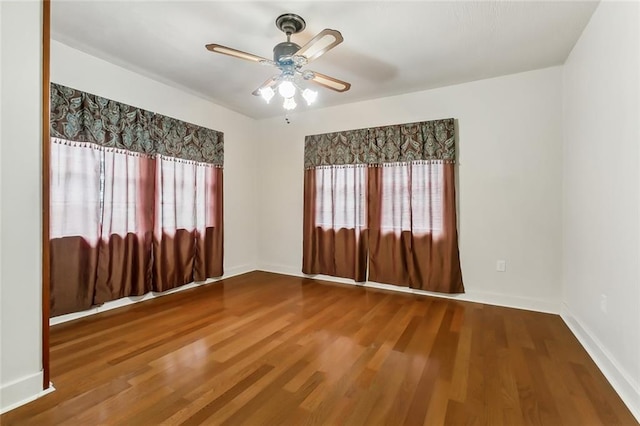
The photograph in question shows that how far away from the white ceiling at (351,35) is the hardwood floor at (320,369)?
2.55 meters

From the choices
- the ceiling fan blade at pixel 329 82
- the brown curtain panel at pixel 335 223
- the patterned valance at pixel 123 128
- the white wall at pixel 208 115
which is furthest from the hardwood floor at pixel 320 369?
the ceiling fan blade at pixel 329 82

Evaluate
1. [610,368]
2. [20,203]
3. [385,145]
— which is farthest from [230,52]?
[610,368]

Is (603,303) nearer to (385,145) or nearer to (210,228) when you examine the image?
(385,145)

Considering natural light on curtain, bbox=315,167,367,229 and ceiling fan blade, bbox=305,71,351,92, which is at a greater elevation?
ceiling fan blade, bbox=305,71,351,92

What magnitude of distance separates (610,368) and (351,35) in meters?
3.01

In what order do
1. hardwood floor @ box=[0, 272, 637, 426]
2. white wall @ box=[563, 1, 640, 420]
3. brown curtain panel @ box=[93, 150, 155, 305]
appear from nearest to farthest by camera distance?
1. hardwood floor @ box=[0, 272, 637, 426]
2. white wall @ box=[563, 1, 640, 420]
3. brown curtain panel @ box=[93, 150, 155, 305]

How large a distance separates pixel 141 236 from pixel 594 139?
4.30m

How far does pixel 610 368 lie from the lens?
5.90 ft

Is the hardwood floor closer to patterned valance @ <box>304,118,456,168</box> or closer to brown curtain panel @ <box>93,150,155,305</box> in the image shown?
brown curtain panel @ <box>93,150,155,305</box>

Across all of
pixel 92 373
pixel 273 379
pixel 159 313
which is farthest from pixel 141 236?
pixel 273 379

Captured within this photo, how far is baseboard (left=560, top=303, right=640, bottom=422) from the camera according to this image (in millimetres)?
1532

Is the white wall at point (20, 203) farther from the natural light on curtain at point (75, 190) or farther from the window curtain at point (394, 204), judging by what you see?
the window curtain at point (394, 204)

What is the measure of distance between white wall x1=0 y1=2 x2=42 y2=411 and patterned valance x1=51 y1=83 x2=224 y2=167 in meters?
1.16

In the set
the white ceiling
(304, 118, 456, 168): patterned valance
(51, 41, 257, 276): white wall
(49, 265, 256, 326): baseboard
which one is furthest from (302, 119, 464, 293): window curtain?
(49, 265, 256, 326): baseboard
